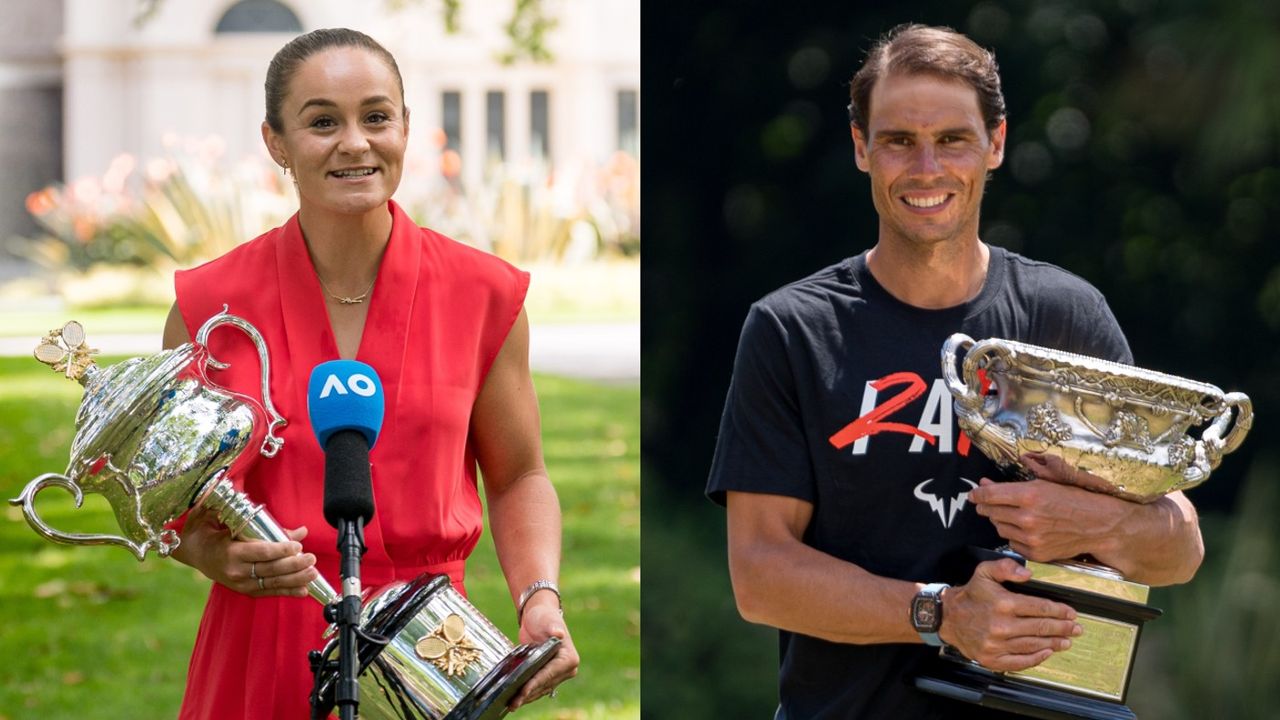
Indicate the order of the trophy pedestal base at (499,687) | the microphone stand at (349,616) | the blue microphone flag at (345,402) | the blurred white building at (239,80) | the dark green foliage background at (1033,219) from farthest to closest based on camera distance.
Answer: the blurred white building at (239,80), the dark green foliage background at (1033,219), the trophy pedestal base at (499,687), the blue microphone flag at (345,402), the microphone stand at (349,616)

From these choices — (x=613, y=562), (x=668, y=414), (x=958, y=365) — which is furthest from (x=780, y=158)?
(x=613, y=562)

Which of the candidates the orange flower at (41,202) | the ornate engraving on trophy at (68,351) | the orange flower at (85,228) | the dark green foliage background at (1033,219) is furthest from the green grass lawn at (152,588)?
the ornate engraving on trophy at (68,351)

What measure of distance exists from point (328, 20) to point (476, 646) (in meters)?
7.08

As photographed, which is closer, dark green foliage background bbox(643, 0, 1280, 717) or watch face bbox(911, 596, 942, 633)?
watch face bbox(911, 596, 942, 633)

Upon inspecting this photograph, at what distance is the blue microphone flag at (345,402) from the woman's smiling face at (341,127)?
16.8 inches

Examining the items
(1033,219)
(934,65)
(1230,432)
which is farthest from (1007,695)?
(1033,219)

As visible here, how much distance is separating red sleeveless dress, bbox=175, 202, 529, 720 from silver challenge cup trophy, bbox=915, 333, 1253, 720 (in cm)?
73

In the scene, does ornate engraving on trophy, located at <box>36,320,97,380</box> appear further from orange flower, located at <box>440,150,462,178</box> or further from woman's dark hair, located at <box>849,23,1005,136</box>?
orange flower, located at <box>440,150,462,178</box>

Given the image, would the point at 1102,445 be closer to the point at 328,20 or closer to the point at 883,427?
the point at 883,427

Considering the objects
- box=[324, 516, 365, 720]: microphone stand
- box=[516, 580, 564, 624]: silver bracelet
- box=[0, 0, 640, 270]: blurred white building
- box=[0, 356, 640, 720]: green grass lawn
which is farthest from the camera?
box=[0, 0, 640, 270]: blurred white building

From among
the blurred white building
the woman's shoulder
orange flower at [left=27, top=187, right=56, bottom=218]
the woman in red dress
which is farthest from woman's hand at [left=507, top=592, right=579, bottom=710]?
orange flower at [left=27, top=187, right=56, bottom=218]

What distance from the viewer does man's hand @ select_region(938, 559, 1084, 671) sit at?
89.4 inches

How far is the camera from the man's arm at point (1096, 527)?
2.29 meters

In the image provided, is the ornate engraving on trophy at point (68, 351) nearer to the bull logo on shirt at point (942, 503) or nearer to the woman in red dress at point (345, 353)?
the woman in red dress at point (345, 353)
